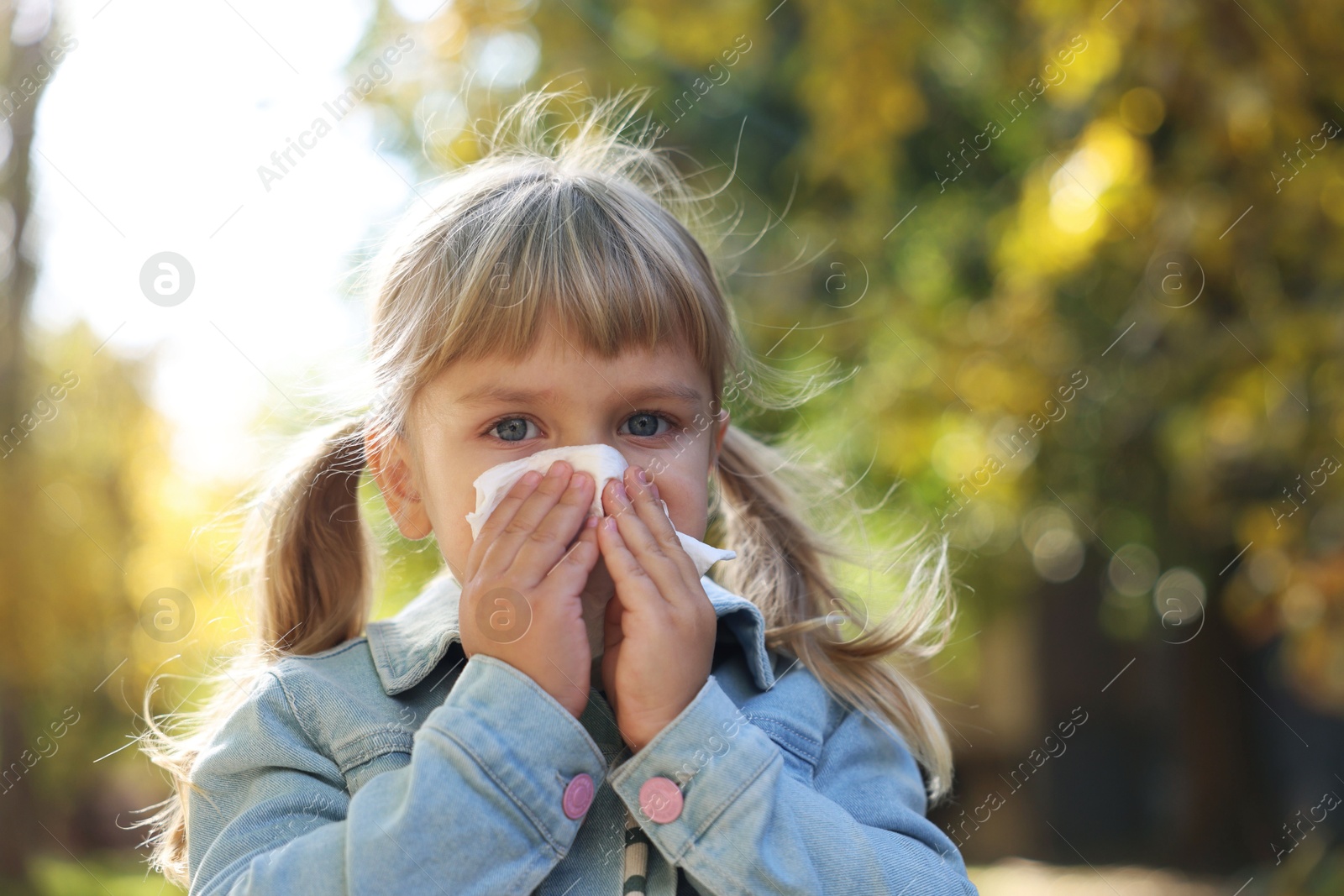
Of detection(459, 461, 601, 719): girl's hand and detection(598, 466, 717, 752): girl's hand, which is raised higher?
detection(459, 461, 601, 719): girl's hand

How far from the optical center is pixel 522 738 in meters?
1.50

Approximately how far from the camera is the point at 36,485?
8.16m

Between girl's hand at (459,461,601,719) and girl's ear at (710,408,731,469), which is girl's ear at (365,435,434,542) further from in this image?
girl's ear at (710,408,731,469)

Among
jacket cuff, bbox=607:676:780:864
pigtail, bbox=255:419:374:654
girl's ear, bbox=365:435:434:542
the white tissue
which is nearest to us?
jacket cuff, bbox=607:676:780:864

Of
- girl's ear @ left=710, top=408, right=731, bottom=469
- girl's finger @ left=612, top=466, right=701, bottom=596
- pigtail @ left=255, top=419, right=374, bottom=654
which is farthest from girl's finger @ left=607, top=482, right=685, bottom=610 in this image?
pigtail @ left=255, top=419, right=374, bottom=654

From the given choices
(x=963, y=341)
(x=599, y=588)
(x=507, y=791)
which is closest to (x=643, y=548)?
(x=599, y=588)

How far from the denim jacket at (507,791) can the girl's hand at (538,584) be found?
0.04m

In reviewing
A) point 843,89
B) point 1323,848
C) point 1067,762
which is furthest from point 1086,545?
point 843,89

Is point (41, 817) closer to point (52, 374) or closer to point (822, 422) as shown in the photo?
point (52, 374)

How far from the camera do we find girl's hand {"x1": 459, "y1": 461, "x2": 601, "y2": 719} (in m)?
1.57

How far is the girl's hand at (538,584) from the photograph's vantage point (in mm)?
1569

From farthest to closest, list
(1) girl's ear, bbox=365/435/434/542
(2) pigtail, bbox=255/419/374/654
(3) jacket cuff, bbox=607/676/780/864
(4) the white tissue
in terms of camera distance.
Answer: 1. (2) pigtail, bbox=255/419/374/654
2. (1) girl's ear, bbox=365/435/434/542
3. (4) the white tissue
4. (3) jacket cuff, bbox=607/676/780/864

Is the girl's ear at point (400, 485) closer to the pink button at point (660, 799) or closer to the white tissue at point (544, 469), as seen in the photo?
the white tissue at point (544, 469)

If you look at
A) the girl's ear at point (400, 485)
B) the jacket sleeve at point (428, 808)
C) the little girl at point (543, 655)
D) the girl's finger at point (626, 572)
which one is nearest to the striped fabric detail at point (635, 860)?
the little girl at point (543, 655)
